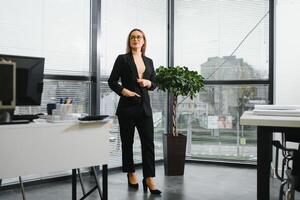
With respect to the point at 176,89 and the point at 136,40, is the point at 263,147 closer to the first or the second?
the point at 136,40

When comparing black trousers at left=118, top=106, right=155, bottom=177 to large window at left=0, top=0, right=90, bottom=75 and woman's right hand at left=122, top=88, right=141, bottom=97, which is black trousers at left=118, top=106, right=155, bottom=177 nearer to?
woman's right hand at left=122, top=88, right=141, bottom=97

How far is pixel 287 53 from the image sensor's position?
4.18m

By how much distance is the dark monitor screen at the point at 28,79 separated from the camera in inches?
85.0

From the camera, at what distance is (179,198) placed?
10.0 ft

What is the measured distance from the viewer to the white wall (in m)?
4.12

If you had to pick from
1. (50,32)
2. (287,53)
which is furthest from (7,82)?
(287,53)

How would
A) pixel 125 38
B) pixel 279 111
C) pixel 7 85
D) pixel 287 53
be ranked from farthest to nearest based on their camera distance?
pixel 125 38
pixel 287 53
pixel 7 85
pixel 279 111

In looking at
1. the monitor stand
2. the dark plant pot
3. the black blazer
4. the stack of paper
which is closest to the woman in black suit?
the black blazer

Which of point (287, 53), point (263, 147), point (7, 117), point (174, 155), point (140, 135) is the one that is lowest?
A: point (174, 155)

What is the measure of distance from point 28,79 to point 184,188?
198 cm

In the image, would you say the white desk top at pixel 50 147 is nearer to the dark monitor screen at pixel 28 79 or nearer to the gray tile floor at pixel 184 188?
the dark monitor screen at pixel 28 79

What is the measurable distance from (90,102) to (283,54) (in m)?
2.49

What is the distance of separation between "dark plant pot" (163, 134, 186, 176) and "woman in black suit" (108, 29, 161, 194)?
27.8 inches

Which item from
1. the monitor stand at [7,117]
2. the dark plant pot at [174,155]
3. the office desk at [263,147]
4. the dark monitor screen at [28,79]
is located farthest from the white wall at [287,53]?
the monitor stand at [7,117]
